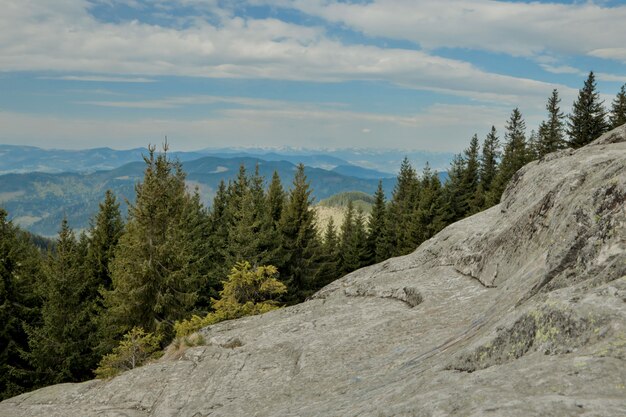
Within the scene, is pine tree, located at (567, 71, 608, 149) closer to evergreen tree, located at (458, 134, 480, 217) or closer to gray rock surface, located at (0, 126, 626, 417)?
evergreen tree, located at (458, 134, 480, 217)

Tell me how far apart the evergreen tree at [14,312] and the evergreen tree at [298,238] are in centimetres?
2146

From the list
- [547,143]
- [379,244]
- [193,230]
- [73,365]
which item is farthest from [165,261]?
[547,143]

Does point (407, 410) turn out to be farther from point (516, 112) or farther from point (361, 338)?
point (516, 112)

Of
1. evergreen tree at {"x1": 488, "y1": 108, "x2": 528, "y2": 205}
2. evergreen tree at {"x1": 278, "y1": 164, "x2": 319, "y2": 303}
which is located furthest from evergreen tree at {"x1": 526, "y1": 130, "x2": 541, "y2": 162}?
evergreen tree at {"x1": 278, "y1": 164, "x2": 319, "y2": 303}

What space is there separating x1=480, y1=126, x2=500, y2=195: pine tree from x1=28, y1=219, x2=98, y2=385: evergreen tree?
63424 millimetres

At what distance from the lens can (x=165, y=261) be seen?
2828 cm

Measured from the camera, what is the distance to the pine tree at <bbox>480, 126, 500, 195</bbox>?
72812 mm

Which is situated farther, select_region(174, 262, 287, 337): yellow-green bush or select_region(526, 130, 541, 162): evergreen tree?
select_region(526, 130, 541, 162): evergreen tree

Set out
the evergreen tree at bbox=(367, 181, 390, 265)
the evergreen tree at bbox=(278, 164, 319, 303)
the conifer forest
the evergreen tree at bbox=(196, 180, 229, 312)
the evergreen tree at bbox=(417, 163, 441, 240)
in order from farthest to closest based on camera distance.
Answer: the evergreen tree at bbox=(367, 181, 390, 265) < the evergreen tree at bbox=(417, 163, 441, 240) < the evergreen tree at bbox=(278, 164, 319, 303) < the evergreen tree at bbox=(196, 180, 229, 312) < the conifer forest

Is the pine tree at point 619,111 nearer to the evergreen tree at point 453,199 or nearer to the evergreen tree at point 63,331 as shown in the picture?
the evergreen tree at point 453,199

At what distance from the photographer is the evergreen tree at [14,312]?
29.3 m

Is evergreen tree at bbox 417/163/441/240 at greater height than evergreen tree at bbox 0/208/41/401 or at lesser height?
greater

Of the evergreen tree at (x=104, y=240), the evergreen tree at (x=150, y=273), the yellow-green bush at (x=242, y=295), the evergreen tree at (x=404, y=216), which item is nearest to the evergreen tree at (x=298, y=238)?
the yellow-green bush at (x=242, y=295)

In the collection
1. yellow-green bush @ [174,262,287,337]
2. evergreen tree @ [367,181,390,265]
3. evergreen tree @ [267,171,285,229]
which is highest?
evergreen tree @ [267,171,285,229]
